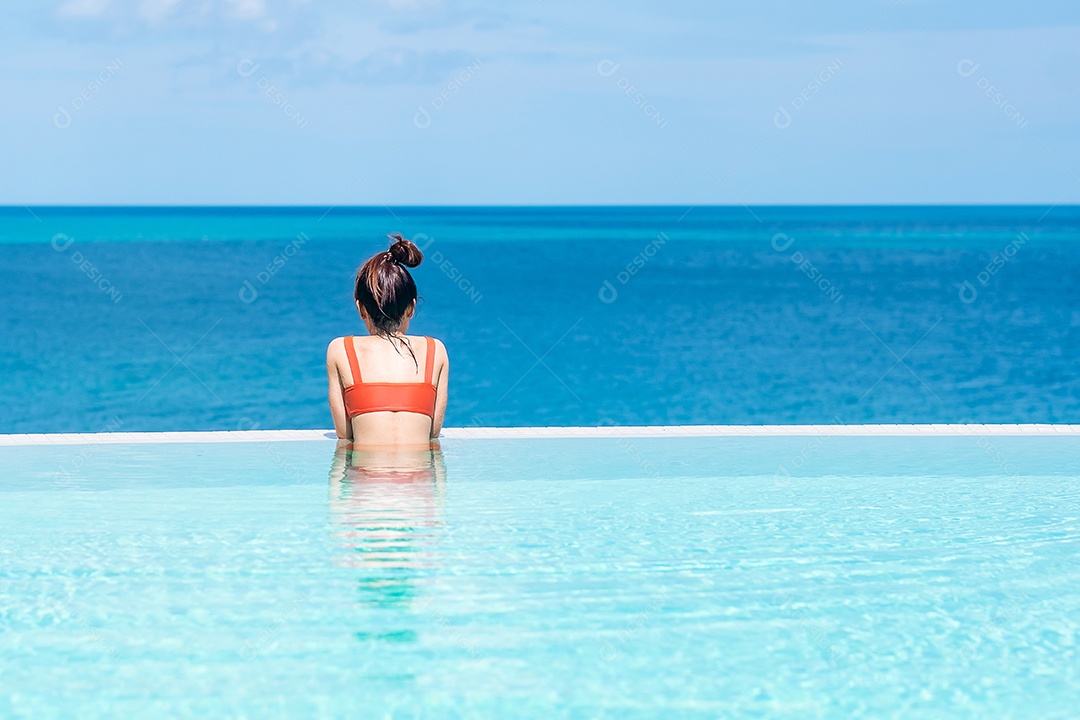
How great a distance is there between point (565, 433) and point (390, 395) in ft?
4.67

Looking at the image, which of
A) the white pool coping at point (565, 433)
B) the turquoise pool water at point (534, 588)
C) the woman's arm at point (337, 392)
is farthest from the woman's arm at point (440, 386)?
the white pool coping at point (565, 433)

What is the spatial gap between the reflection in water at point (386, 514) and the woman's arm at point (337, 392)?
0.32ft

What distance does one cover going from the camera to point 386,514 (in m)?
4.20

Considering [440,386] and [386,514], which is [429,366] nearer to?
[440,386]

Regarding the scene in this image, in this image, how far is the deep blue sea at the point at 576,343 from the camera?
14.5 m

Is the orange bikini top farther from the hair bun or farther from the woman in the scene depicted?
the hair bun

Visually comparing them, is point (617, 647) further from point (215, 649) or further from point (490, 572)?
point (215, 649)

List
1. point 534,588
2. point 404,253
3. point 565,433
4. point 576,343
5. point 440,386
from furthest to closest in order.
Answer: point 576,343 < point 565,433 < point 440,386 < point 404,253 < point 534,588

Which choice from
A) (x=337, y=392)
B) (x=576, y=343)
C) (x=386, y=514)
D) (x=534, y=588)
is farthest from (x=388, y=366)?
(x=576, y=343)

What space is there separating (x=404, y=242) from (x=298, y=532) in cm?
117

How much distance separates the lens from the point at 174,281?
1371 inches

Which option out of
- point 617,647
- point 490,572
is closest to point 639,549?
point 490,572

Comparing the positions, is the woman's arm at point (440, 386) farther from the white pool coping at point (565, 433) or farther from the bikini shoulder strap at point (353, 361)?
the white pool coping at point (565, 433)

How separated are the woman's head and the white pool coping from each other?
4.05 feet
